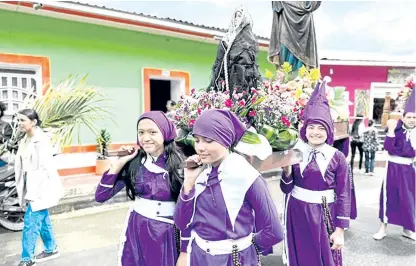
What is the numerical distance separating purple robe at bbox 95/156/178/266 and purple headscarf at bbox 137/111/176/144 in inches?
6.4

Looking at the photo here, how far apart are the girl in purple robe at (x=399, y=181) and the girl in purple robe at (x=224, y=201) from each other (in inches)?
139

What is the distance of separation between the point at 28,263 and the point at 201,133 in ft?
10.1

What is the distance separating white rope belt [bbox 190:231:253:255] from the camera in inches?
76.8

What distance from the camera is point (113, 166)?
2.55m

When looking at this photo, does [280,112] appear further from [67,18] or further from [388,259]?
[67,18]

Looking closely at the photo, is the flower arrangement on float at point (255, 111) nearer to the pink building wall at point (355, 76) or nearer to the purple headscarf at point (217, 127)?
the purple headscarf at point (217, 127)

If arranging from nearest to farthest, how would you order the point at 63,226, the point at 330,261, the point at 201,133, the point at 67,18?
the point at 201,133 < the point at 330,261 < the point at 63,226 < the point at 67,18

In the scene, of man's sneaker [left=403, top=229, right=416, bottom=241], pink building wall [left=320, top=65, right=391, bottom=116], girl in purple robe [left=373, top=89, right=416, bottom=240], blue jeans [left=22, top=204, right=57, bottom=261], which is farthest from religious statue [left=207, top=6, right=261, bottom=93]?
pink building wall [left=320, top=65, right=391, bottom=116]

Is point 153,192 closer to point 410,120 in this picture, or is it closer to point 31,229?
point 31,229

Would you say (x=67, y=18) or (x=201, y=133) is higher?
(x=67, y=18)

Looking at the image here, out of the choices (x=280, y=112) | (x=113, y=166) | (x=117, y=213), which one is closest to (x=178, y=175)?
(x=113, y=166)

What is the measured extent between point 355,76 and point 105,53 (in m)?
11.7

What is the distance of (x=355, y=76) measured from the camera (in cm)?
1596

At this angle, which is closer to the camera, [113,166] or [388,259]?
[113,166]
